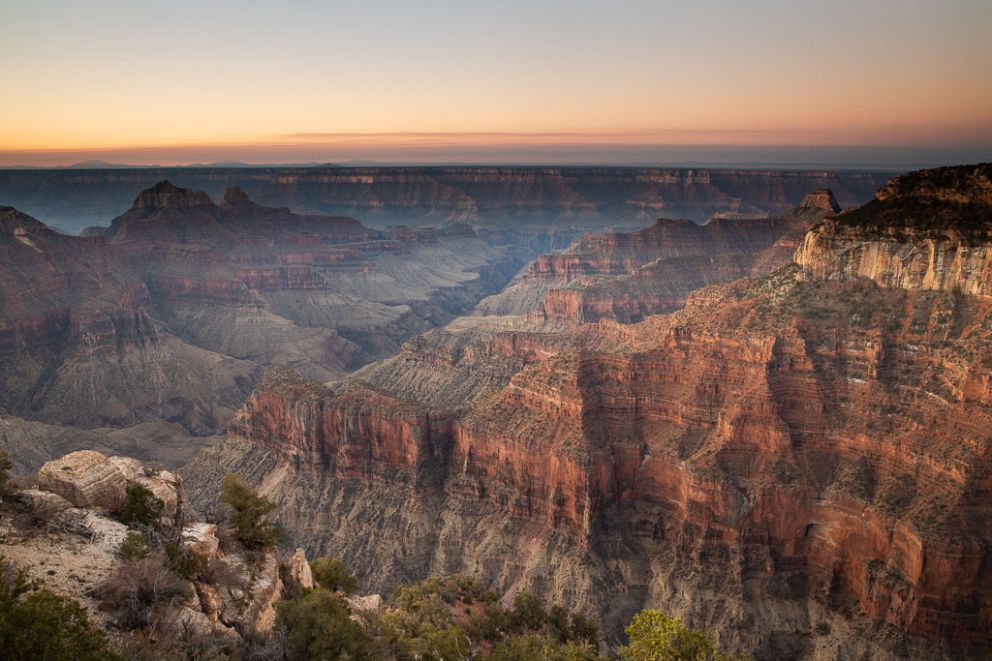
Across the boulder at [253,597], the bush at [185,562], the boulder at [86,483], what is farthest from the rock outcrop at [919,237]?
the boulder at [86,483]

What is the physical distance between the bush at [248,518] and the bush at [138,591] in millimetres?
10349

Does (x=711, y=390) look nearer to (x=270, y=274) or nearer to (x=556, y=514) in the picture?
(x=556, y=514)

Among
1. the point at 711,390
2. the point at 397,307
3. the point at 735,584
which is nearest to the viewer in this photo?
the point at 735,584

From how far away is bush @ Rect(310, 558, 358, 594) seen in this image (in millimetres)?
39500

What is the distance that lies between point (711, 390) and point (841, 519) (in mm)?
Result: 14438

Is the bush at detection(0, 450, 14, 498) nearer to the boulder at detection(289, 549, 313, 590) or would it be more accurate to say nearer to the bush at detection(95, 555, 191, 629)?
the bush at detection(95, 555, 191, 629)

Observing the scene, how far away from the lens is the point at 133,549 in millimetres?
22625

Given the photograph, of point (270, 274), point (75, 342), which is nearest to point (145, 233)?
point (270, 274)

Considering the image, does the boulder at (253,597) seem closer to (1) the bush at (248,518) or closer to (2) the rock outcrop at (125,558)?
(2) the rock outcrop at (125,558)

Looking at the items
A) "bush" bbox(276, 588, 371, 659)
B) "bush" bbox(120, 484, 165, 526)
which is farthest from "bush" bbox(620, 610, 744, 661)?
"bush" bbox(120, 484, 165, 526)

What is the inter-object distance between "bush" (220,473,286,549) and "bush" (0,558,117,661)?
45.0 ft

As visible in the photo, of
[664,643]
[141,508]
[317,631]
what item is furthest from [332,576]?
[664,643]

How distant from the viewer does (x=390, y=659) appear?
30.6 m

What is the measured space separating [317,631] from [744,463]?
38.6 metres
